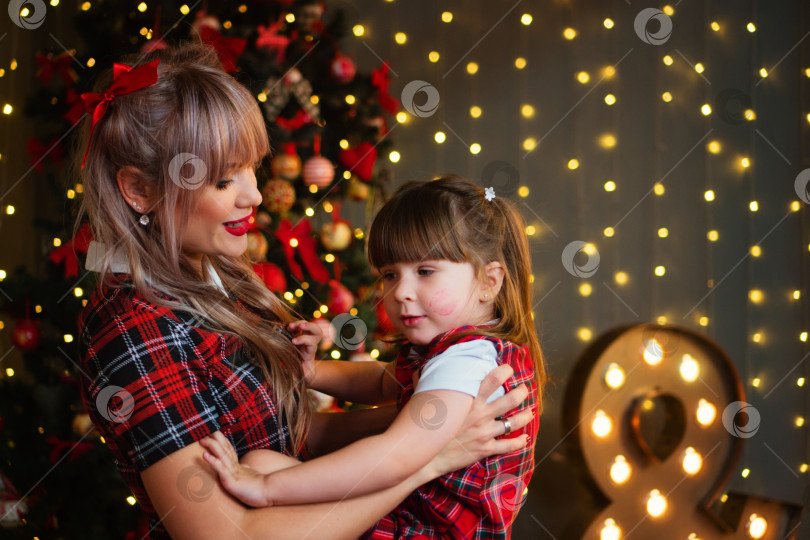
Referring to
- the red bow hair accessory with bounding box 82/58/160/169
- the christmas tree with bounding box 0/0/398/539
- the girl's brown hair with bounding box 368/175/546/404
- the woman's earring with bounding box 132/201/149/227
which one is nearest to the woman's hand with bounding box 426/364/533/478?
the girl's brown hair with bounding box 368/175/546/404

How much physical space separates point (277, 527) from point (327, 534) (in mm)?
75

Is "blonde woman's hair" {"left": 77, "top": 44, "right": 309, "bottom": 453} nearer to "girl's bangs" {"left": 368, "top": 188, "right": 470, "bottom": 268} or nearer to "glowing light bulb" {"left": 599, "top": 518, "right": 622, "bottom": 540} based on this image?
"girl's bangs" {"left": 368, "top": 188, "right": 470, "bottom": 268}

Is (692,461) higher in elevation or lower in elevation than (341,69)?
lower

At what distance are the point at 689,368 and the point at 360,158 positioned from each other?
4.44ft

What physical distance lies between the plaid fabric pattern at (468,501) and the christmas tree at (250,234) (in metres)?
0.90

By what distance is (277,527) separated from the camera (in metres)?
1.02

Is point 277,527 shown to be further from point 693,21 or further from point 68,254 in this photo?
point 693,21

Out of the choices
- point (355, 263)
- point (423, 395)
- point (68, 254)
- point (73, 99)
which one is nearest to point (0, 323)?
point (68, 254)

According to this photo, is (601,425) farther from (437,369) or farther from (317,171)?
(437,369)

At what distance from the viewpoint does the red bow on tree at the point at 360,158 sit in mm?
2205

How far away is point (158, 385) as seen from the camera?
1021mm

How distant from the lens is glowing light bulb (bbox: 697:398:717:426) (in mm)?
2443

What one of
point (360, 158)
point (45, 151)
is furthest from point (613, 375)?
point (45, 151)

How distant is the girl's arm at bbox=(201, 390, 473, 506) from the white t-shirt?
5 centimetres
